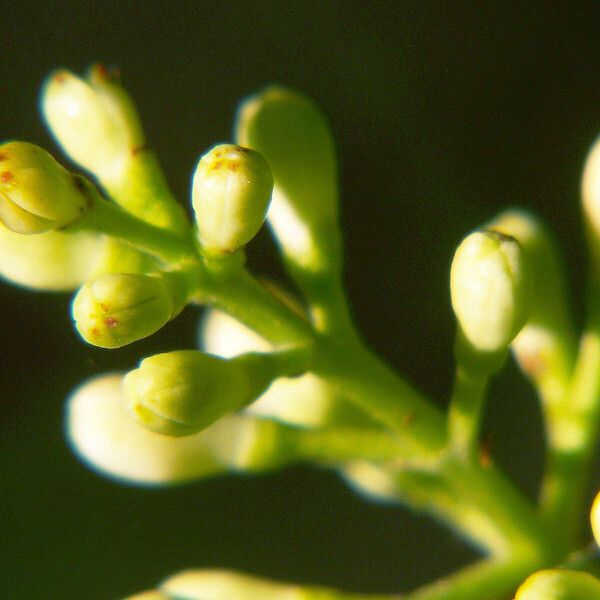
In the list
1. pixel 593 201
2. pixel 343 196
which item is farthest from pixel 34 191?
pixel 343 196

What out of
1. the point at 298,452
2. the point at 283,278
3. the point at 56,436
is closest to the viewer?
the point at 298,452

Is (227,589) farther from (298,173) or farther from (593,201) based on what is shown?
(593,201)

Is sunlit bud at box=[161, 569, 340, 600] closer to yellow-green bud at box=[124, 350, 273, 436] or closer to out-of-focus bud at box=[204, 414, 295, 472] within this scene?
out-of-focus bud at box=[204, 414, 295, 472]

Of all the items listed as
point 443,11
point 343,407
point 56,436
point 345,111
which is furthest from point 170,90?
point 343,407

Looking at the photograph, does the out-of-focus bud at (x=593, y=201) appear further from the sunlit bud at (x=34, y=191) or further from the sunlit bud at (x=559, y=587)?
the sunlit bud at (x=34, y=191)

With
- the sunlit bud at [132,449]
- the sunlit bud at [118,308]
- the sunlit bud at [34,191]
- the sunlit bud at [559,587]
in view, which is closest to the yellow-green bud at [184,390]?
the sunlit bud at [118,308]

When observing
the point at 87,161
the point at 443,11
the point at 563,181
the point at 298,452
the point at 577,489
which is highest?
the point at 443,11

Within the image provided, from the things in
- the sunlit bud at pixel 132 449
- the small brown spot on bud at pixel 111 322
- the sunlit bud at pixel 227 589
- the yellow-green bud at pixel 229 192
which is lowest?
the sunlit bud at pixel 227 589

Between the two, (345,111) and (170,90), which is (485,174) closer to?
(345,111)
